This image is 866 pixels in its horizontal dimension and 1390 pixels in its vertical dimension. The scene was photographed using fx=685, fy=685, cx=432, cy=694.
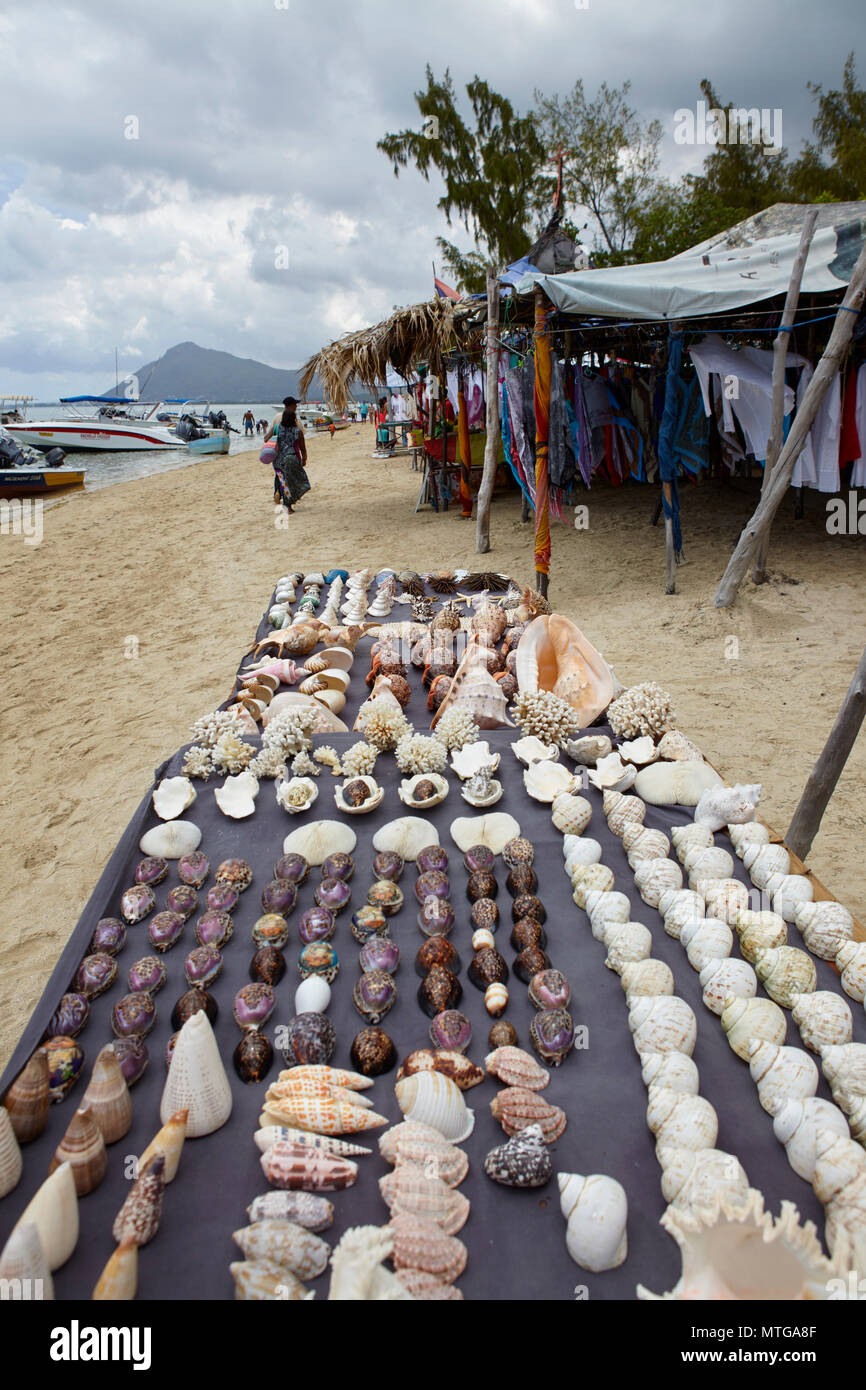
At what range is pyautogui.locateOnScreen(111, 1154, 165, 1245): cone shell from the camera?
4.01ft

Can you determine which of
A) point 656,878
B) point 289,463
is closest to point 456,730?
point 656,878

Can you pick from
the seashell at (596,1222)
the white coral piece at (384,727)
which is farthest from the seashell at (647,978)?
the white coral piece at (384,727)

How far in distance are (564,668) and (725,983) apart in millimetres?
1756

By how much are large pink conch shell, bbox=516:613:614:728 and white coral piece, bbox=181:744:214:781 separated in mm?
1313

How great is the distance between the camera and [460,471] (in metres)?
11.0

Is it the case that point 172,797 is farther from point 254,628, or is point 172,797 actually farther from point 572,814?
point 254,628

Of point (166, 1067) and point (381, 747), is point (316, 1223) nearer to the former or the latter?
point (166, 1067)

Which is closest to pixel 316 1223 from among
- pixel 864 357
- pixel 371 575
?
pixel 371 575

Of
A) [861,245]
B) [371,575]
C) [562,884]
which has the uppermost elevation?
[861,245]

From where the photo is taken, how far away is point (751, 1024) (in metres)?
1.55

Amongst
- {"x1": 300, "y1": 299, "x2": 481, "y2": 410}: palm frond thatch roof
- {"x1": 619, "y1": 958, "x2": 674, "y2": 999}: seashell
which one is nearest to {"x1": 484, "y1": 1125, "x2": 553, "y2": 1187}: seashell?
{"x1": 619, "y1": 958, "x2": 674, "y2": 999}: seashell

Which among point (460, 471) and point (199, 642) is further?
point (460, 471)
